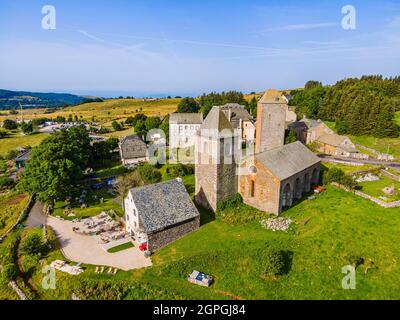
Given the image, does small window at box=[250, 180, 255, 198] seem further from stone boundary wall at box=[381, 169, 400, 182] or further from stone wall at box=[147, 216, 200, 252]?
stone boundary wall at box=[381, 169, 400, 182]

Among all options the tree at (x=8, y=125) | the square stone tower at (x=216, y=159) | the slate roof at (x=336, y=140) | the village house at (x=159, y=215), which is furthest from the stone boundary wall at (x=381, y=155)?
the tree at (x=8, y=125)

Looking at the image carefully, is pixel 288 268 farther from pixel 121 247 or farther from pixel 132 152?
pixel 132 152

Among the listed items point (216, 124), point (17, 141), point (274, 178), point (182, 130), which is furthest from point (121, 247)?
point (17, 141)

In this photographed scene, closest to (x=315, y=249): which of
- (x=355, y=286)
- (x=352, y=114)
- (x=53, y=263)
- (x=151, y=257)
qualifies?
(x=355, y=286)

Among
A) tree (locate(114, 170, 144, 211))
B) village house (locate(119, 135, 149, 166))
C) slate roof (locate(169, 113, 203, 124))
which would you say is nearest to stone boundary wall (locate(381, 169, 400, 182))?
tree (locate(114, 170, 144, 211))

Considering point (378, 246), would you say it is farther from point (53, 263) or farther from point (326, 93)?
point (326, 93)

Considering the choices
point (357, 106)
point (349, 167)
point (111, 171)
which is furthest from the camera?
point (357, 106)
